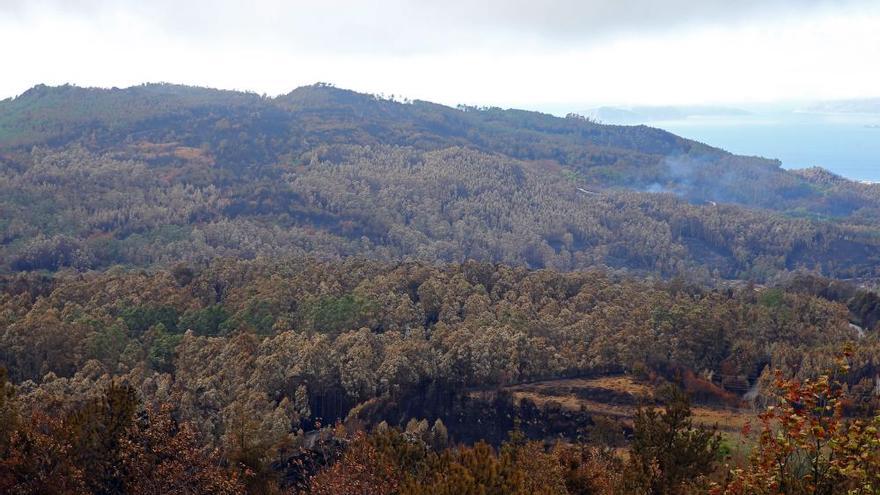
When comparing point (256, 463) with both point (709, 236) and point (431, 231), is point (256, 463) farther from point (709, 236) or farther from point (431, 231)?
point (709, 236)

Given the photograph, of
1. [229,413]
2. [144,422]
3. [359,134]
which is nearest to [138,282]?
[229,413]

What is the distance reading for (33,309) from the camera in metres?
44.5

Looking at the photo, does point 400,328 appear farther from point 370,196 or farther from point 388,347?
point 370,196

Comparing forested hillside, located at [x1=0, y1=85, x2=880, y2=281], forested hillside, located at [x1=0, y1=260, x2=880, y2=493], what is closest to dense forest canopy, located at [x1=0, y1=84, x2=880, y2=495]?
forested hillside, located at [x1=0, y1=260, x2=880, y2=493]

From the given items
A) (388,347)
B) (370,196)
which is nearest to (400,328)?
(388,347)

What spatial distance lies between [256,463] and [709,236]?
102 metres

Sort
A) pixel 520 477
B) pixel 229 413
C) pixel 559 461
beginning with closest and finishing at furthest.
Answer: pixel 520 477 < pixel 559 461 < pixel 229 413

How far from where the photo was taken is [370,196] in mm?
114812

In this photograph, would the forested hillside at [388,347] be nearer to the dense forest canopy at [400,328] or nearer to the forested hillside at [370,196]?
the dense forest canopy at [400,328]

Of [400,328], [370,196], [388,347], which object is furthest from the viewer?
[370,196]

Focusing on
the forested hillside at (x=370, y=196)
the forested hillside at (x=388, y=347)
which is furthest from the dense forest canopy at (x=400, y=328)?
the forested hillside at (x=370, y=196)

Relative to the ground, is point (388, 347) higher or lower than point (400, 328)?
higher

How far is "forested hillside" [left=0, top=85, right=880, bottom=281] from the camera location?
91562 mm

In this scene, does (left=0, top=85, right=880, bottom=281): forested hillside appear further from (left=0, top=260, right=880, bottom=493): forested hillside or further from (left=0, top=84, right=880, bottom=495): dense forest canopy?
(left=0, top=260, right=880, bottom=493): forested hillside
